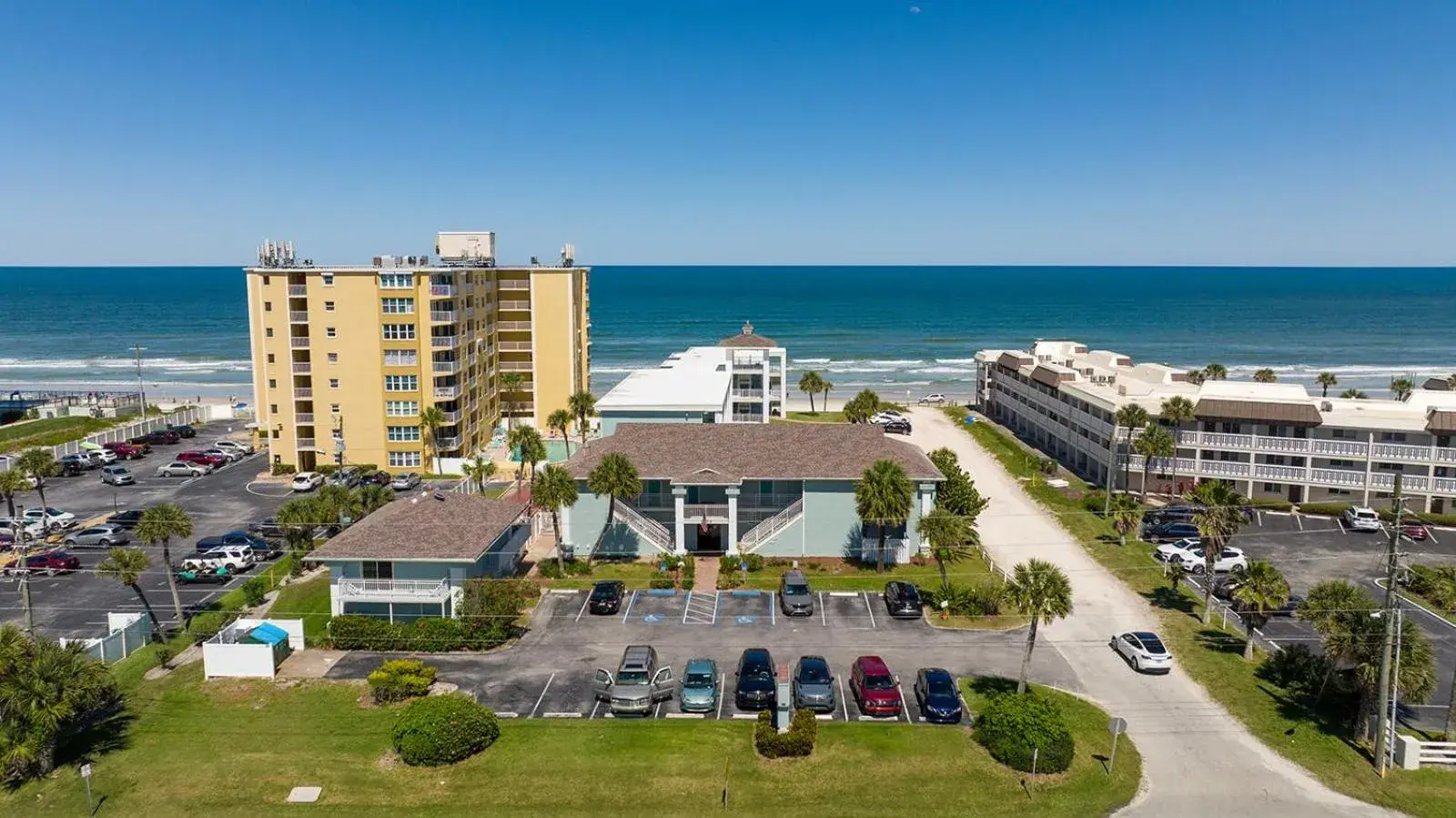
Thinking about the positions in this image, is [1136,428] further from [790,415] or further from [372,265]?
[372,265]

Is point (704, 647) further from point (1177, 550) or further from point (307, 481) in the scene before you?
point (307, 481)

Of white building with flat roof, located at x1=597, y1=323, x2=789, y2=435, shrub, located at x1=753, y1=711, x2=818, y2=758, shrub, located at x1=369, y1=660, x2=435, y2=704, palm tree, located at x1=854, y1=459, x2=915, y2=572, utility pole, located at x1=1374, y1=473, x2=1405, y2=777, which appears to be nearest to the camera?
utility pole, located at x1=1374, y1=473, x2=1405, y2=777

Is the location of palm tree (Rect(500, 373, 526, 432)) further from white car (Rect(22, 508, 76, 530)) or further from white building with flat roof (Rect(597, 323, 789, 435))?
white car (Rect(22, 508, 76, 530))

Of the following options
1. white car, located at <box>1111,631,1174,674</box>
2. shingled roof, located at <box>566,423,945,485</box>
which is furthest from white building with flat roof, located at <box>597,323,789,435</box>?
white car, located at <box>1111,631,1174,674</box>

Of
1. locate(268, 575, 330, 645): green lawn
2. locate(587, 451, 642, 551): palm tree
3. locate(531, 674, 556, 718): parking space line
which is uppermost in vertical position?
locate(587, 451, 642, 551): palm tree

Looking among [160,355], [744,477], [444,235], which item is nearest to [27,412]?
[444,235]

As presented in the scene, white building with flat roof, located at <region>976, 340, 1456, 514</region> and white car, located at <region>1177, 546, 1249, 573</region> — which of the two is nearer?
white car, located at <region>1177, 546, 1249, 573</region>

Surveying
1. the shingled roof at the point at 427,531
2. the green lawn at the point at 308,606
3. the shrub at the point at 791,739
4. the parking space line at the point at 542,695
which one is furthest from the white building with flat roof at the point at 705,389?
the shrub at the point at 791,739
